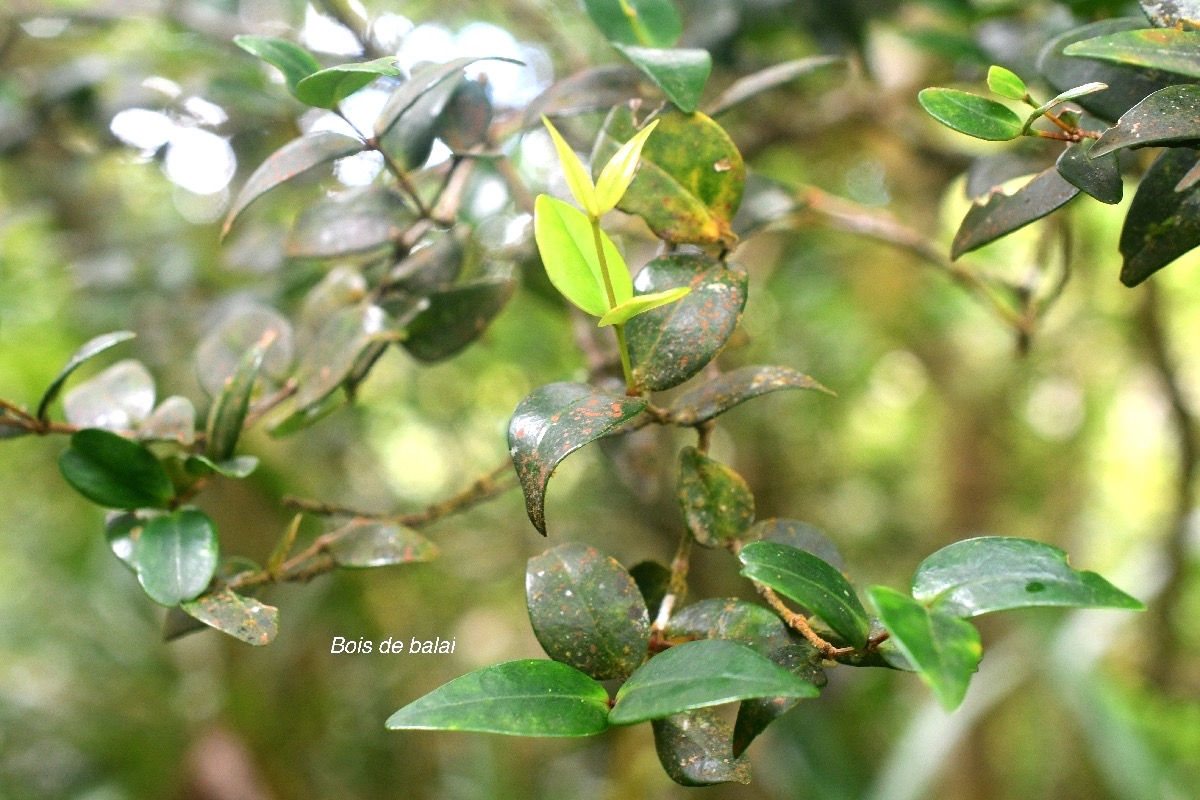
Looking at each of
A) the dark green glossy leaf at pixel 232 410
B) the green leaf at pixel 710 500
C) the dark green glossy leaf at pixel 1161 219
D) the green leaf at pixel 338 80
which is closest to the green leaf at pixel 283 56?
the green leaf at pixel 338 80

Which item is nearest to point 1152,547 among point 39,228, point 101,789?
point 39,228

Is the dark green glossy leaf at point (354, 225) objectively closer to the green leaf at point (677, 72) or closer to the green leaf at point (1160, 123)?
the green leaf at point (677, 72)

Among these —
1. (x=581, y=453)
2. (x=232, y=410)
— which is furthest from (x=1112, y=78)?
(x=581, y=453)

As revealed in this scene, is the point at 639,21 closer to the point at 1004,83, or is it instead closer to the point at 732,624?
the point at 1004,83

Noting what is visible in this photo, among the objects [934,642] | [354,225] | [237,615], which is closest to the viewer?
[934,642]

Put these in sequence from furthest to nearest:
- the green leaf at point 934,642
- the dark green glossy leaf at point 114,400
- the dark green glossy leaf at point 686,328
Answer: the dark green glossy leaf at point 114,400 < the dark green glossy leaf at point 686,328 < the green leaf at point 934,642

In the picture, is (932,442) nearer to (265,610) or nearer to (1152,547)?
(1152,547)

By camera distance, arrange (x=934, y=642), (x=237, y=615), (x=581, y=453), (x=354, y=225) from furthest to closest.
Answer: (x=581, y=453) < (x=354, y=225) < (x=237, y=615) < (x=934, y=642)
